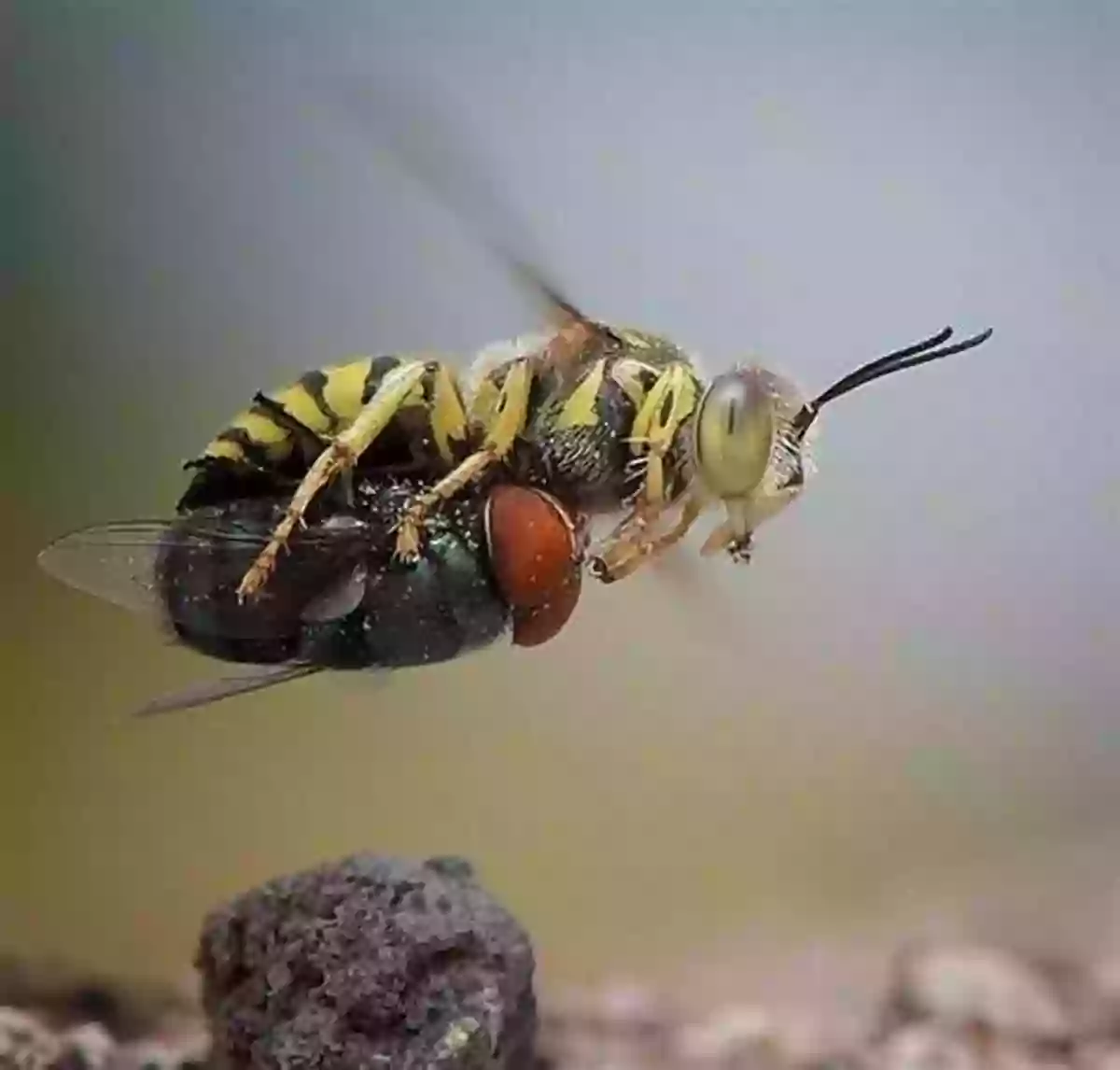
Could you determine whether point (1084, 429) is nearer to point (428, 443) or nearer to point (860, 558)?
point (860, 558)

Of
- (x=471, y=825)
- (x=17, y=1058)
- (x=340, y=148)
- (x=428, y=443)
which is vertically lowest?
(x=17, y=1058)

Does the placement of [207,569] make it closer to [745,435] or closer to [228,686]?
[228,686]

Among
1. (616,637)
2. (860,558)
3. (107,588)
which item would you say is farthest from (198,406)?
→ (860,558)

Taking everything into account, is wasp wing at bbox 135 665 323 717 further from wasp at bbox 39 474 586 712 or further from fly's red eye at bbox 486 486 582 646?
fly's red eye at bbox 486 486 582 646

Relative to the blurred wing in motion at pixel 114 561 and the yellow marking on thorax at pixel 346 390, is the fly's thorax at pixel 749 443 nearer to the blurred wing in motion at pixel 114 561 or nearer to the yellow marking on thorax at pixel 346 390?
the yellow marking on thorax at pixel 346 390

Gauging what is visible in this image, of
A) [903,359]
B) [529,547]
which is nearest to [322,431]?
[529,547]

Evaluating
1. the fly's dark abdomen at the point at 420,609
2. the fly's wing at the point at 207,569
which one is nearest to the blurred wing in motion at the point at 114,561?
the fly's wing at the point at 207,569
